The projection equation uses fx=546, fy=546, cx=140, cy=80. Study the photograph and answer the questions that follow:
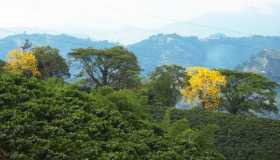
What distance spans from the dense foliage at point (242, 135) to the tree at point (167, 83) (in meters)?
13.2

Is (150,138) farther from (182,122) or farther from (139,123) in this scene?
(182,122)

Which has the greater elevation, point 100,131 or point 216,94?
point 100,131

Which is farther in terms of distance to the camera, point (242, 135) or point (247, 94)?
point (247, 94)

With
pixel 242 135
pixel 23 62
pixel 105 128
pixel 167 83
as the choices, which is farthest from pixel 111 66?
pixel 105 128

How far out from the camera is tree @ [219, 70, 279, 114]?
66.2 m

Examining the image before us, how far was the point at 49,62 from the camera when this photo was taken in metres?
69.5

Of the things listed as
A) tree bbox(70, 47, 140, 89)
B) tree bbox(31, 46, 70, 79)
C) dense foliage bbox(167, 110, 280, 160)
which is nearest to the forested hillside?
dense foliage bbox(167, 110, 280, 160)

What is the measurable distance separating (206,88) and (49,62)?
20104mm

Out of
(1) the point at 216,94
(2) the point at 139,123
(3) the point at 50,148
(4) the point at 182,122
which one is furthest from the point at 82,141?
(1) the point at 216,94

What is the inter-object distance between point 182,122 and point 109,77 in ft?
130

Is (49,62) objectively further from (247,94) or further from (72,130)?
(72,130)

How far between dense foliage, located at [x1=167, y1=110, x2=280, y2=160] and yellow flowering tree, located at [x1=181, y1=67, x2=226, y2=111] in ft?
36.9

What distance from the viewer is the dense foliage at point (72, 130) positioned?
18719 mm

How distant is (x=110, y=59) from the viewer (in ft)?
228
